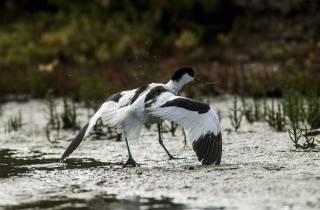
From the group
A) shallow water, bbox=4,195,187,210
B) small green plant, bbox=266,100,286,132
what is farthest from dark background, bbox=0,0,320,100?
shallow water, bbox=4,195,187,210

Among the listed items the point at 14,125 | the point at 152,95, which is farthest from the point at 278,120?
the point at 14,125

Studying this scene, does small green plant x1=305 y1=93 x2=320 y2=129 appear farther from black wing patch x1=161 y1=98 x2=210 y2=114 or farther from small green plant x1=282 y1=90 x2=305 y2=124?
black wing patch x1=161 y1=98 x2=210 y2=114

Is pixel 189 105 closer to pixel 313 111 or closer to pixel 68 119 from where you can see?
pixel 313 111

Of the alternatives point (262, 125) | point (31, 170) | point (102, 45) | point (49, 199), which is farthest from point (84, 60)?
point (49, 199)

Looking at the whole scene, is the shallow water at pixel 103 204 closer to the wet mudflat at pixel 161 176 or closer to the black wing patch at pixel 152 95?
the wet mudflat at pixel 161 176

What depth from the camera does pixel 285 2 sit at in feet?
59.1

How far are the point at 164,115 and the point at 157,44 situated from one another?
9.36 metres

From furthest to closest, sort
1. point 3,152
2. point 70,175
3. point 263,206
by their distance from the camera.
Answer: point 3,152 < point 70,175 < point 263,206

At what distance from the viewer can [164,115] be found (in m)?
7.79

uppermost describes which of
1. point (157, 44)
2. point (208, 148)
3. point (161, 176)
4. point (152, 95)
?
point (157, 44)

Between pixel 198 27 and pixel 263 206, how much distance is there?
1148 centimetres

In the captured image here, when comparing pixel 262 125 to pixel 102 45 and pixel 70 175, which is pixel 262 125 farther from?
pixel 102 45

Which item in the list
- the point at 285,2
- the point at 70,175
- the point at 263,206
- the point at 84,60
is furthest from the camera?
the point at 285,2

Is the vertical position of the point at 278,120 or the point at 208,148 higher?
the point at 278,120
